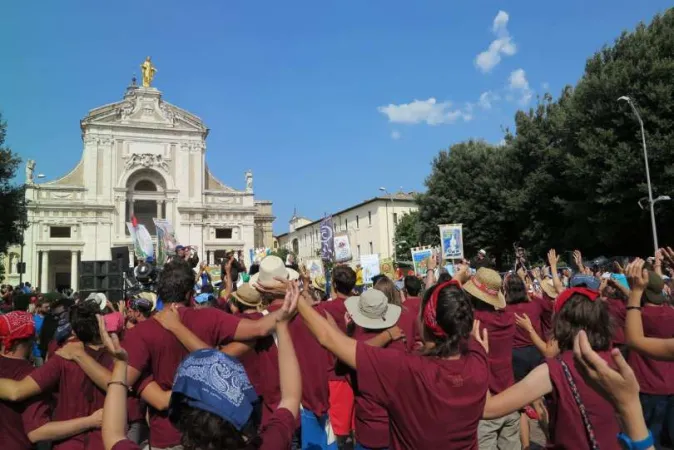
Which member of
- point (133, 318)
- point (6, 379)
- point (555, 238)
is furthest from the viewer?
point (555, 238)

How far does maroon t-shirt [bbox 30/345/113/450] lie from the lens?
354 centimetres

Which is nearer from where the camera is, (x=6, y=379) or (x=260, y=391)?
(x=6, y=379)

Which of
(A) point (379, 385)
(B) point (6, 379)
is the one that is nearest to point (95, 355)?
(B) point (6, 379)

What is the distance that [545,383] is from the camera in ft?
8.69

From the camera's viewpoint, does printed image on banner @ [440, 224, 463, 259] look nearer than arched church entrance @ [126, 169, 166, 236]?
Yes

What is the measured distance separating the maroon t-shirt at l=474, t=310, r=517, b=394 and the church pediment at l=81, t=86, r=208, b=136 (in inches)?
2173

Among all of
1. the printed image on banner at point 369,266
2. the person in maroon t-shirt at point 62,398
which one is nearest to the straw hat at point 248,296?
the person in maroon t-shirt at point 62,398

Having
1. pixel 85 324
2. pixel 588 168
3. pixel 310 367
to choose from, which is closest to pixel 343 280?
pixel 310 367

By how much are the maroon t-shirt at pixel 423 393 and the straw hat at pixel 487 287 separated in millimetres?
2338

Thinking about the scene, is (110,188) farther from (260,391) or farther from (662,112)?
(260,391)

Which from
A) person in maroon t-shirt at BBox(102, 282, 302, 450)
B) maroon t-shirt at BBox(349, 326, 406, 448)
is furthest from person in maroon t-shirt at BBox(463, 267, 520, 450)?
person in maroon t-shirt at BBox(102, 282, 302, 450)

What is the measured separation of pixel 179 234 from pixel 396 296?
5242 centimetres

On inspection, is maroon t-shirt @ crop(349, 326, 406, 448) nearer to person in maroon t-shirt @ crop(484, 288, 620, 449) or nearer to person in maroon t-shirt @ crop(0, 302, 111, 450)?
person in maroon t-shirt @ crop(484, 288, 620, 449)

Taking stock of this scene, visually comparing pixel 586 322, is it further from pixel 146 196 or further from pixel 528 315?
pixel 146 196
